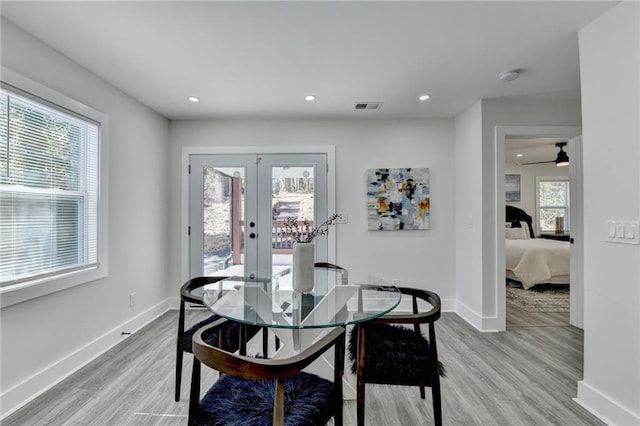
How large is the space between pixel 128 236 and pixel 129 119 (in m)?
1.18

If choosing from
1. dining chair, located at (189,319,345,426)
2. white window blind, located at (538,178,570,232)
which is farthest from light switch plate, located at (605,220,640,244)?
white window blind, located at (538,178,570,232)

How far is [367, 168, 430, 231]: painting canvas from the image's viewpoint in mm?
3838

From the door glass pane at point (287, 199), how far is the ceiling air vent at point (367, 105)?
0.93 meters

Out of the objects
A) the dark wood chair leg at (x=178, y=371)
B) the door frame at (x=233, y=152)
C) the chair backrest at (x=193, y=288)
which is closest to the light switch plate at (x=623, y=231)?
the chair backrest at (x=193, y=288)

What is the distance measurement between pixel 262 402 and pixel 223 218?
288 centimetres

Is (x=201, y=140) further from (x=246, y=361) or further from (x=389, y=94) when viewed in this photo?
(x=246, y=361)

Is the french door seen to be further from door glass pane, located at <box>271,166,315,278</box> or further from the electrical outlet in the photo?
the electrical outlet

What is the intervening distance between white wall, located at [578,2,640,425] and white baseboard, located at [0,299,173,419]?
355cm

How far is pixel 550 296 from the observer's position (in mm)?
4449

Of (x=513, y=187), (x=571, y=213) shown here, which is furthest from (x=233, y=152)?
(x=513, y=187)

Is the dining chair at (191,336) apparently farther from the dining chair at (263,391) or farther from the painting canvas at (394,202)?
the painting canvas at (394,202)

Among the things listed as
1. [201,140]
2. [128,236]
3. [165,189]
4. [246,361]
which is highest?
[201,140]

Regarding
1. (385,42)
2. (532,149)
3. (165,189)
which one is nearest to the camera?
(385,42)

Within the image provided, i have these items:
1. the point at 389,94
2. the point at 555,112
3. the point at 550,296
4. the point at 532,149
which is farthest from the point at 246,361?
the point at 532,149
